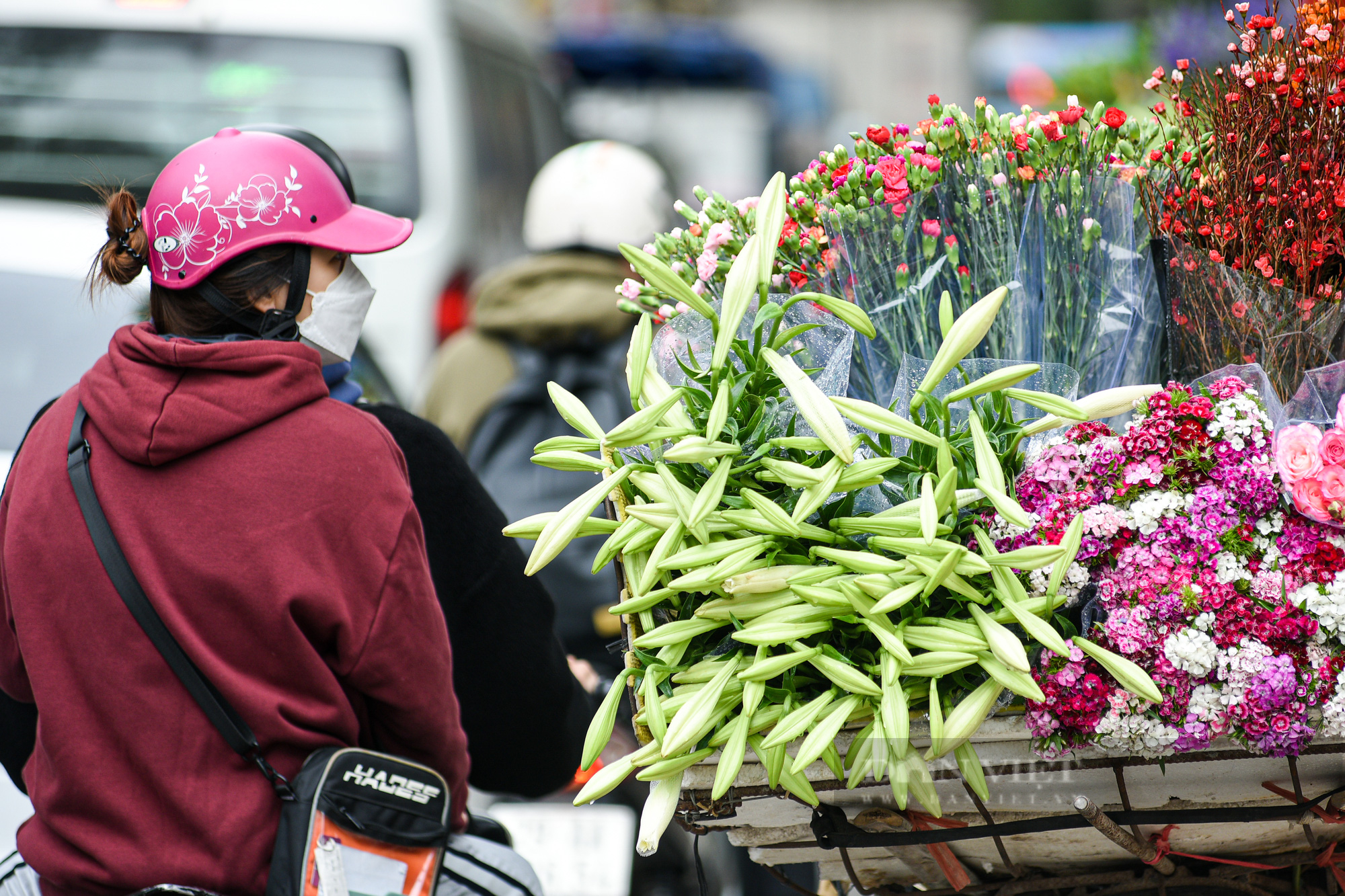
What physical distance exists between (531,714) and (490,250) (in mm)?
6396

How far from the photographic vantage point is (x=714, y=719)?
1.47 m

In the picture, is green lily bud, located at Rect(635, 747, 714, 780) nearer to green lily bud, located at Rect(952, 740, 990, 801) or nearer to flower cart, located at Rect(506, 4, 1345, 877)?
flower cart, located at Rect(506, 4, 1345, 877)

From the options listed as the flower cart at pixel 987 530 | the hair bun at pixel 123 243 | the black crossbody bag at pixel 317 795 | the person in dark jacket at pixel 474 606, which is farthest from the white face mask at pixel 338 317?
the flower cart at pixel 987 530

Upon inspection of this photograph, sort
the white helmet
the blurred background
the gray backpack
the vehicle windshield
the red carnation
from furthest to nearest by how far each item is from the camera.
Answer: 1. the vehicle windshield
2. the white helmet
3. the blurred background
4. the gray backpack
5. the red carnation

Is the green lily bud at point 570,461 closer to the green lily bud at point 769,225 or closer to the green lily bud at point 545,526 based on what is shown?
the green lily bud at point 545,526

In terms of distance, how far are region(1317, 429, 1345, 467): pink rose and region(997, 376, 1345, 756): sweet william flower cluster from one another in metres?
0.06

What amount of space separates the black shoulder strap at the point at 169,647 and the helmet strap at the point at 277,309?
0.30 m

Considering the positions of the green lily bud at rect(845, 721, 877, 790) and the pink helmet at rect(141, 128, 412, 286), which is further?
the pink helmet at rect(141, 128, 412, 286)

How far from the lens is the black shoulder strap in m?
1.58

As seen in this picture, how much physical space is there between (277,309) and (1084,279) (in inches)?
43.7

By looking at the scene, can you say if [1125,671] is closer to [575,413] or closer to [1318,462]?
[1318,462]

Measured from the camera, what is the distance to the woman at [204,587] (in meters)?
1.59

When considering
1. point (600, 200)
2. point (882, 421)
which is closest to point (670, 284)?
point (882, 421)

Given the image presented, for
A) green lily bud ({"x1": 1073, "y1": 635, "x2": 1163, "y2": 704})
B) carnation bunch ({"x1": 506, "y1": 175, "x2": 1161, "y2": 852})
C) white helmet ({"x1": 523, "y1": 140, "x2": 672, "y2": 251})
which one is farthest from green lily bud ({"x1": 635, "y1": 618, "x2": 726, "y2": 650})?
white helmet ({"x1": 523, "y1": 140, "x2": 672, "y2": 251})
